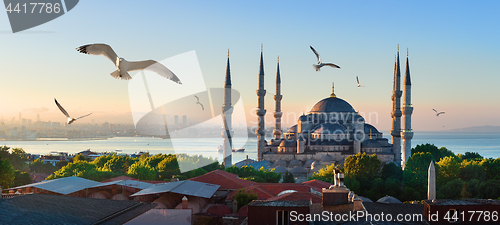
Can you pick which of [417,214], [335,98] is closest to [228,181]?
[417,214]

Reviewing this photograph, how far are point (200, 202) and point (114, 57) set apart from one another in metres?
9.60

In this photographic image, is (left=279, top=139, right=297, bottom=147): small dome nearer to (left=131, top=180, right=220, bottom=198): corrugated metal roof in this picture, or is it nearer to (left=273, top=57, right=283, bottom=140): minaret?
(left=273, top=57, right=283, bottom=140): minaret

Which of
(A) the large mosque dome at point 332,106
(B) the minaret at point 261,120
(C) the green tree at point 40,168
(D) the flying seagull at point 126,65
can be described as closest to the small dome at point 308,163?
(B) the minaret at point 261,120

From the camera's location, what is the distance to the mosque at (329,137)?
44.9 m

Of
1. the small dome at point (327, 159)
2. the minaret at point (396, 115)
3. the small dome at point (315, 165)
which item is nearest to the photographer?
the small dome at point (315, 165)

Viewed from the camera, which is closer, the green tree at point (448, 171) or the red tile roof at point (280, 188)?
the red tile roof at point (280, 188)

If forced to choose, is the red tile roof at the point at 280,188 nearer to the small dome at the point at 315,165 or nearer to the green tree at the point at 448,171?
the green tree at the point at 448,171

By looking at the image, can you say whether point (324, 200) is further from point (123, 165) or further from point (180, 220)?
point (123, 165)

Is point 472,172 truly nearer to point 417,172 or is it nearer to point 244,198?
point 417,172

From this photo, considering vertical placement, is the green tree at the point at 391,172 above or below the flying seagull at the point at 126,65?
below

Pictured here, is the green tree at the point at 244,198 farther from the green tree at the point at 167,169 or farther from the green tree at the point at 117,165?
the green tree at the point at 117,165

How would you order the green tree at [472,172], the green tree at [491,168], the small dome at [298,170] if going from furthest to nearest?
the small dome at [298,170] < the green tree at [491,168] < the green tree at [472,172]

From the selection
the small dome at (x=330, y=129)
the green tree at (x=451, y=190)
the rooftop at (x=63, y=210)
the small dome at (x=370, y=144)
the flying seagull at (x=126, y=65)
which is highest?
the flying seagull at (x=126, y=65)

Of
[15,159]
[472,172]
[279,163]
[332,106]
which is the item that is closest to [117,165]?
[15,159]
